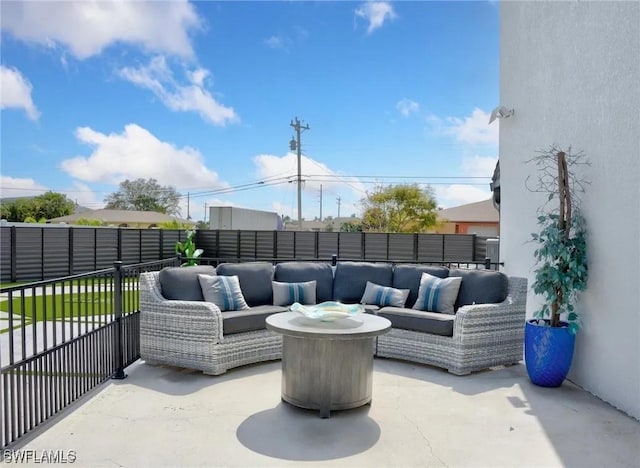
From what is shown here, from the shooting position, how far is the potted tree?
3.34m

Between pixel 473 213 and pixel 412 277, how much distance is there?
17.6 m

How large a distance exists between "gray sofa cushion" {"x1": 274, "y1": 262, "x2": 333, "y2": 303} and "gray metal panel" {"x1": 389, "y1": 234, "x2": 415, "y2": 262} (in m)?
7.99

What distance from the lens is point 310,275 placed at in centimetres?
452

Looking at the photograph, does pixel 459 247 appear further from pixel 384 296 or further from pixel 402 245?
pixel 384 296

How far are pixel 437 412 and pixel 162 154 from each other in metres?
26.6

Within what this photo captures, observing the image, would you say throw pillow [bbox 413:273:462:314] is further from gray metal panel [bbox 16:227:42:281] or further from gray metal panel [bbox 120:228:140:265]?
gray metal panel [bbox 120:228:140:265]

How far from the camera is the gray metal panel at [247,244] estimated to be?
1351cm

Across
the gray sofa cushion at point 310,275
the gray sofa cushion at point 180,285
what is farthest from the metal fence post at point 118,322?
the gray sofa cushion at point 310,275

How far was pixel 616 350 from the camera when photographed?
3.07 metres

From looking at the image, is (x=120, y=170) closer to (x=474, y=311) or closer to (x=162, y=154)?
(x=162, y=154)

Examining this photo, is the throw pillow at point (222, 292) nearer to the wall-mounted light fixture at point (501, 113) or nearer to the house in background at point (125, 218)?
the wall-mounted light fixture at point (501, 113)

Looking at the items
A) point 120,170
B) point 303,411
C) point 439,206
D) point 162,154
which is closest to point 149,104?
point 162,154

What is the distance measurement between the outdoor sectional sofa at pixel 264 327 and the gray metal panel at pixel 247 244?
9.17 metres

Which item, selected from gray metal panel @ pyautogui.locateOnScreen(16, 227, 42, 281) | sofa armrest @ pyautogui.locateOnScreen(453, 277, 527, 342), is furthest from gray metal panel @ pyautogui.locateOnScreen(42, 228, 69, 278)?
sofa armrest @ pyautogui.locateOnScreen(453, 277, 527, 342)
